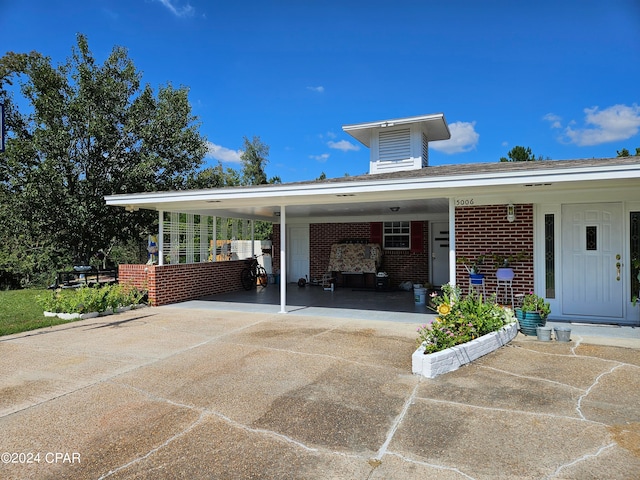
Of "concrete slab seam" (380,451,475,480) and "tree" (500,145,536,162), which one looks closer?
"concrete slab seam" (380,451,475,480)

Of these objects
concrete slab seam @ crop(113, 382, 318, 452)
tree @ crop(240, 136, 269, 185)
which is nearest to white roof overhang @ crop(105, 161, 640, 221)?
concrete slab seam @ crop(113, 382, 318, 452)

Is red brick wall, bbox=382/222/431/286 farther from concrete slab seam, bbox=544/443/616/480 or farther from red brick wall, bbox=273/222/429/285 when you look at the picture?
concrete slab seam, bbox=544/443/616/480

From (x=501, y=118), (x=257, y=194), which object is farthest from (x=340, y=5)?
(x=501, y=118)

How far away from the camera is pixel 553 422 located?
11.4 feet

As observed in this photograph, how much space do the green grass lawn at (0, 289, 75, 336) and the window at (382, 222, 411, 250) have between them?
31.3 ft

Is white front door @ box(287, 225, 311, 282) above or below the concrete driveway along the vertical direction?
above

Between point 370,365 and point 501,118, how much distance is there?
25.7 meters

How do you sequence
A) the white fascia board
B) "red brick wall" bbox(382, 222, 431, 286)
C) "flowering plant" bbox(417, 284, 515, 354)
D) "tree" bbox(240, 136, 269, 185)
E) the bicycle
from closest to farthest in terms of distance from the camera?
1. "flowering plant" bbox(417, 284, 515, 354)
2. the white fascia board
3. the bicycle
4. "red brick wall" bbox(382, 222, 431, 286)
5. "tree" bbox(240, 136, 269, 185)

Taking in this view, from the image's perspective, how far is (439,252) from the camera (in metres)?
13.5

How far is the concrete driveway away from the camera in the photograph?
9.45ft

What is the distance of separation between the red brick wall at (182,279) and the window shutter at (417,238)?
5652 millimetres

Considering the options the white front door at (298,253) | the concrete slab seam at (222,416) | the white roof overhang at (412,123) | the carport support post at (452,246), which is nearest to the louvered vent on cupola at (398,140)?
the white roof overhang at (412,123)

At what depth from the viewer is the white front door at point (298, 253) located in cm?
1554

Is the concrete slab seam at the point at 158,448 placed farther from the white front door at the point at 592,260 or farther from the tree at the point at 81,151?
the tree at the point at 81,151
